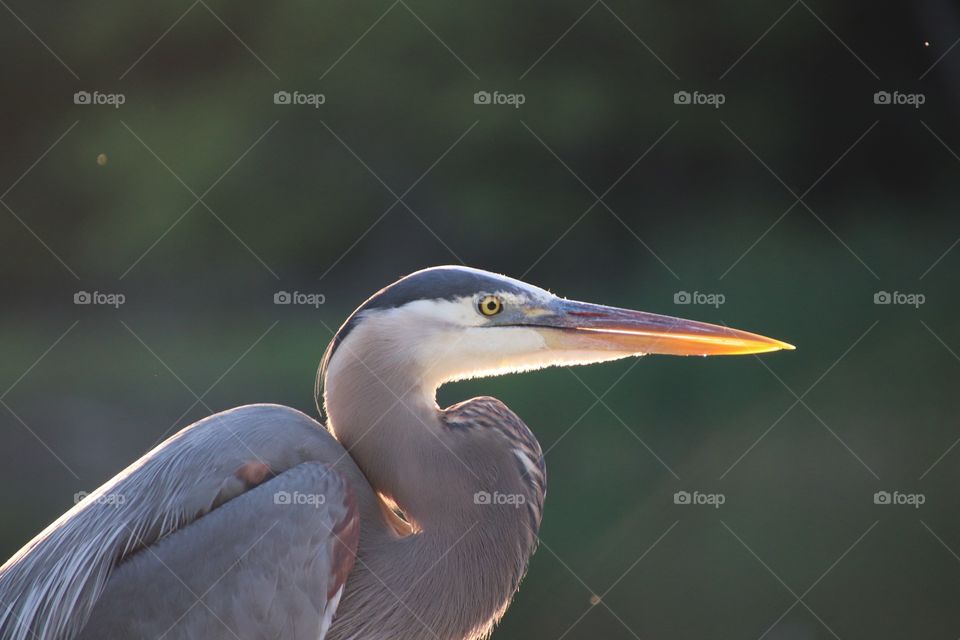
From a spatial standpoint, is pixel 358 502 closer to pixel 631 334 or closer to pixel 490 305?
pixel 490 305

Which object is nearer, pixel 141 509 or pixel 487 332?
pixel 141 509

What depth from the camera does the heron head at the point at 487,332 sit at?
201 cm

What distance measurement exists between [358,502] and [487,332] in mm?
415

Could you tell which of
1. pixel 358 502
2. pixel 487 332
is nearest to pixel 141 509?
pixel 358 502

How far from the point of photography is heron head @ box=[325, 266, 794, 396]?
2.01 m

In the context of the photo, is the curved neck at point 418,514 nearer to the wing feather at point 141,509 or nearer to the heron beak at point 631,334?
the wing feather at point 141,509

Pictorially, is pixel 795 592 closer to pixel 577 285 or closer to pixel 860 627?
pixel 860 627

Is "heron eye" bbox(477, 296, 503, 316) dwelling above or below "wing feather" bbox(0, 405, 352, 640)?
above

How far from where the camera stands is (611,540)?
4.40m

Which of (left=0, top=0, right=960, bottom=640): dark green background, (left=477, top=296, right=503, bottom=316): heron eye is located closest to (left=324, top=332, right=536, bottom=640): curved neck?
(left=477, top=296, right=503, bottom=316): heron eye

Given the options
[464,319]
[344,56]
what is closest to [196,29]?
[344,56]

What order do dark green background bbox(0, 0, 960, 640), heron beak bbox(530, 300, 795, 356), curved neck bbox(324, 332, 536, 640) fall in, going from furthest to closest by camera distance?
dark green background bbox(0, 0, 960, 640) → heron beak bbox(530, 300, 795, 356) → curved neck bbox(324, 332, 536, 640)

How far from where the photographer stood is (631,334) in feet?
6.92

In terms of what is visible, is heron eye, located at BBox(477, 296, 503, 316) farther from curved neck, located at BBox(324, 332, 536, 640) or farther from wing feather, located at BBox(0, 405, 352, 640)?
wing feather, located at BBox(0, 405, 352, 640)
